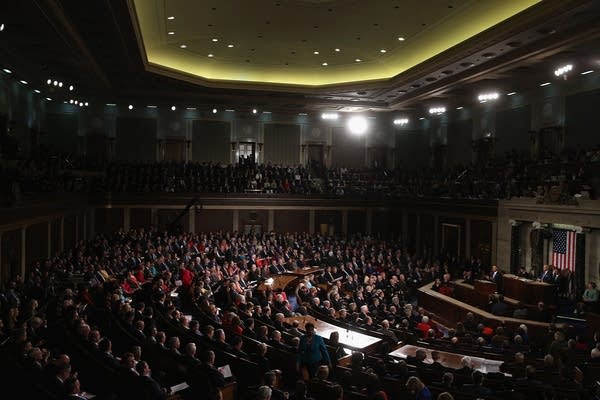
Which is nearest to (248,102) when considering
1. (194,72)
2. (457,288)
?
(194,72)

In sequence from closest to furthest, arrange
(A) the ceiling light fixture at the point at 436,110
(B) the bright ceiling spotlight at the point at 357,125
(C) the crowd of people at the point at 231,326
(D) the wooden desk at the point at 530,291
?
(C) the crowd of people at the point at 231,326, (D) the wooden desk at the point at 530,291, (A) the ceiling light fixture at the point at 436,110, (B) the bright ceiling spotlight at the point at 357,125

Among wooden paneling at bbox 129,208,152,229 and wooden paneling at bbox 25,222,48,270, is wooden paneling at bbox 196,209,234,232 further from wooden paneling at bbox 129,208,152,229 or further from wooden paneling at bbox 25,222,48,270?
wooden paneling at bbox 25,222,48,270

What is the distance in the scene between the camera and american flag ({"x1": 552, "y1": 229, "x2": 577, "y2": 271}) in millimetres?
16750

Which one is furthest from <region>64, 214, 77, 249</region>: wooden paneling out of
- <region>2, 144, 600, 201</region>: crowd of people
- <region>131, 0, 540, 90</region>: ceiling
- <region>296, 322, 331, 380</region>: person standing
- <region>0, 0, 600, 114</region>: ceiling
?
<region>296, 322, 331, 380</region>: person standing

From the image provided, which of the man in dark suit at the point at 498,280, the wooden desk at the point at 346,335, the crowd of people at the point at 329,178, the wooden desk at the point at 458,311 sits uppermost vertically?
the crowd of people at the point at 329,178

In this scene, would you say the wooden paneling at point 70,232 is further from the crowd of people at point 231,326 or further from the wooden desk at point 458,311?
the wooden desk at point 458,311

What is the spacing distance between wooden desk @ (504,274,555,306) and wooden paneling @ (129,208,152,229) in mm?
17128

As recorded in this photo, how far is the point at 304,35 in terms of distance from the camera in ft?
63.5

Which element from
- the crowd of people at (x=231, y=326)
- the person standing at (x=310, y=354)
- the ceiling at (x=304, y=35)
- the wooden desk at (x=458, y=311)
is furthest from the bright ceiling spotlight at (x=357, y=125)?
the person standing at (x=310, y=354)

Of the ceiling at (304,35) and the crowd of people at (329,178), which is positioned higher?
the ceiling at (304,35)

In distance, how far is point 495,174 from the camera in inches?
850

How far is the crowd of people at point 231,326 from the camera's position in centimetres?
682

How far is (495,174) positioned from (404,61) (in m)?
6.52

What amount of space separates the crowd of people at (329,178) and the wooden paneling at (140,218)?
1149 millimetres
